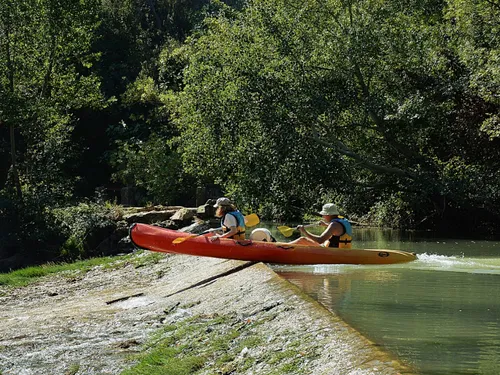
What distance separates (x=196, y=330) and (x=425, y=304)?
2.82 metres

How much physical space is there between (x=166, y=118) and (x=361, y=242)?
20.6m

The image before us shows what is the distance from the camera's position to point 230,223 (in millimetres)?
Result: 14344

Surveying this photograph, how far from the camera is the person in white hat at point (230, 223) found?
14.2 m

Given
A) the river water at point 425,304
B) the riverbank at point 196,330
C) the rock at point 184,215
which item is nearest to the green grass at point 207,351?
the riverbank at point 196,330

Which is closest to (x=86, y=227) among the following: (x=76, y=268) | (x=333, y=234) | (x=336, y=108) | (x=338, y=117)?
(x=76, y=268)

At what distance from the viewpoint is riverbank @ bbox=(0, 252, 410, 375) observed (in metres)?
7.00

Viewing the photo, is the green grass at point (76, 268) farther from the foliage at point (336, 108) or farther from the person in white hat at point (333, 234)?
the foliage at point (336, 108)

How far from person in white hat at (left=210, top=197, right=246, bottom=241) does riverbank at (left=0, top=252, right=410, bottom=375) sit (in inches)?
18.1

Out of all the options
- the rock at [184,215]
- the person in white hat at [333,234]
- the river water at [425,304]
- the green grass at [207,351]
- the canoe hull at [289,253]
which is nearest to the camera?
the river water at [425,304]

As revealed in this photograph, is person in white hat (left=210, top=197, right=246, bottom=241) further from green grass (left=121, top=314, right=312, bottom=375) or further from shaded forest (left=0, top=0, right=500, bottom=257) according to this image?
shaded forest (left=0, top=0, right=500, bottom=257)

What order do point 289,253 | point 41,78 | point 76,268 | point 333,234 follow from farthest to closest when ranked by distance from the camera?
point 41,78
point 76,268
point 333,234
point 289,253

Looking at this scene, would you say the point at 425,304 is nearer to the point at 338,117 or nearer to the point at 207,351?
the point at 207,351

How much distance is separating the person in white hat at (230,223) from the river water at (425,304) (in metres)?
1.15

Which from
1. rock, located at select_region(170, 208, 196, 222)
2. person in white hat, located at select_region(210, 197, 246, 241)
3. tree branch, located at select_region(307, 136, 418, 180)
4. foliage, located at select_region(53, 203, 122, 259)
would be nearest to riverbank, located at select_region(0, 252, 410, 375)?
person in white hat, located at select_region(210, 197, 246, 241)
